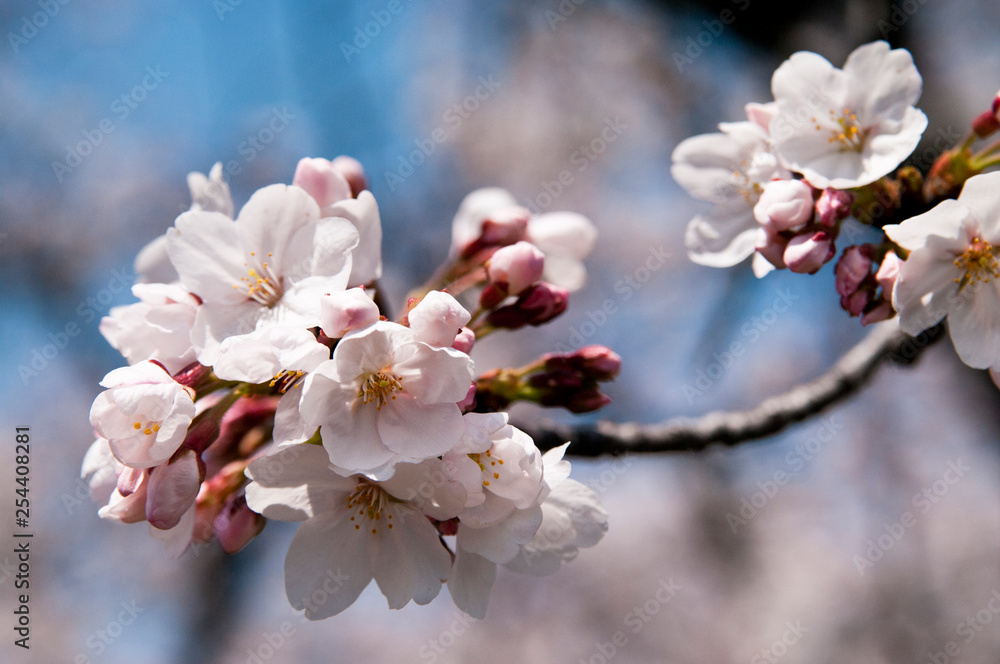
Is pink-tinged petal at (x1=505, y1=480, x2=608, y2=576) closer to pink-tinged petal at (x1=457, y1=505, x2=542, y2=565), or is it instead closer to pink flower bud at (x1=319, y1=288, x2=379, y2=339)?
pink-tinged petal at (x1=457, y1=505, x2=542, y2=565)

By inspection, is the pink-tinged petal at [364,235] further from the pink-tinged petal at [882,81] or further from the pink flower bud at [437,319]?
the pink-tinged petal at [882,81]

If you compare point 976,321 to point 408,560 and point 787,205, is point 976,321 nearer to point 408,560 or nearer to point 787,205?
point 787,205

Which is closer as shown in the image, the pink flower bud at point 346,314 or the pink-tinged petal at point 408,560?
the pink flower bud at point 346,314

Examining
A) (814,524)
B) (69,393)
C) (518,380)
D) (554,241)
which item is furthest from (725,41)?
(69,393)

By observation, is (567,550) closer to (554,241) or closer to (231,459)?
(231,459)

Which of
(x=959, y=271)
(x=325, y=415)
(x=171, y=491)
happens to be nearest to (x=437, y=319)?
(x=325, y=415)

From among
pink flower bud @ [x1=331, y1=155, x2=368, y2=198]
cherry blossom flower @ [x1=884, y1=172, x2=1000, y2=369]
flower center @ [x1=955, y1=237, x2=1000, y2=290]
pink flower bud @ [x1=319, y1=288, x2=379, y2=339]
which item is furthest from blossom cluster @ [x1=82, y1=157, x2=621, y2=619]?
flower center @ [x1=955, y1=237, x2=1000, y2=290]

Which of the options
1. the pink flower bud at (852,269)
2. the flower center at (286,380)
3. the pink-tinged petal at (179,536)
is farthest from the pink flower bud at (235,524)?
the pink flower bud at (852,269)
